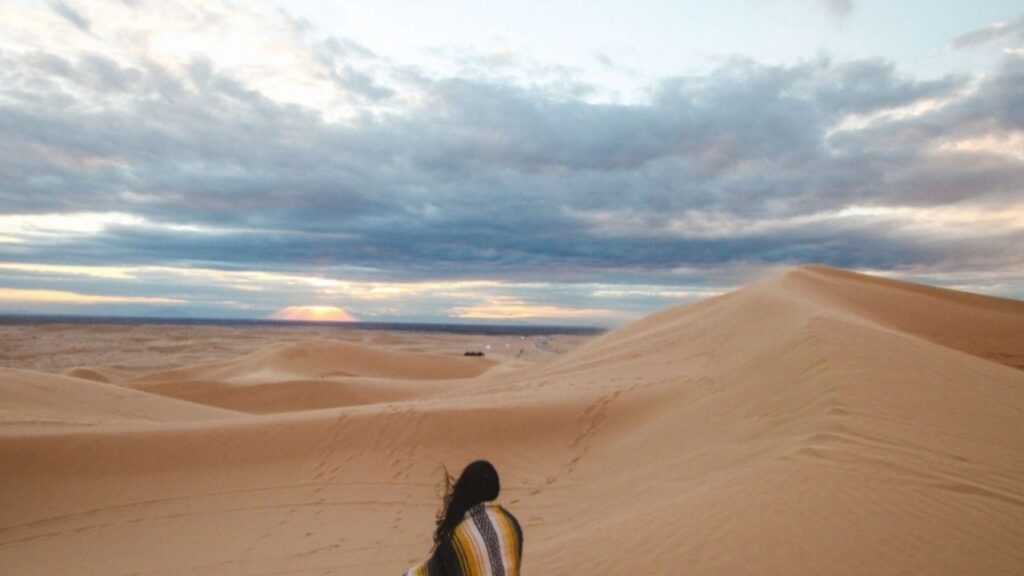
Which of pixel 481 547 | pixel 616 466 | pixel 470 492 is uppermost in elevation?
pixel 470 492

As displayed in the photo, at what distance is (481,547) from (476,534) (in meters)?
0.06

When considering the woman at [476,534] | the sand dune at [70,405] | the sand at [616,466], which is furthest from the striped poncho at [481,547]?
the sand dune at [70,405]

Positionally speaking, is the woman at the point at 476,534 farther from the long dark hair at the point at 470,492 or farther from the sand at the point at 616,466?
the sand at the point at 616,466

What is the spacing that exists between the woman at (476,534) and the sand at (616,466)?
1640 millimetres

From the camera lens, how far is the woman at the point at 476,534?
347 cm

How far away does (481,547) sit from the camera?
3.47 meters

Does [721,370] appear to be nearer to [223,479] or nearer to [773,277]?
[223,479]

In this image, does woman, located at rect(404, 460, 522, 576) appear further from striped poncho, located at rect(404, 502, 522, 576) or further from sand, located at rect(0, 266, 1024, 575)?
sand, located at rect(0, 266, 1024, 575)

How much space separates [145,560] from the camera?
7.39 m

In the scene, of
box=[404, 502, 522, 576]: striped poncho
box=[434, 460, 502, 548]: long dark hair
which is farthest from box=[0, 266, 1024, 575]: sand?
box=[434, 460, 502, 548]: long dark hair

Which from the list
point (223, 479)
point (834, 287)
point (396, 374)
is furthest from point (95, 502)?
point (396, 374)

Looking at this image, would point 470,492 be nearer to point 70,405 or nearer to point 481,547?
point 481,547

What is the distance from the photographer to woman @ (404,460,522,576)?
3.47m

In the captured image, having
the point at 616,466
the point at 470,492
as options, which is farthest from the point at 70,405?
the point at 470,492
